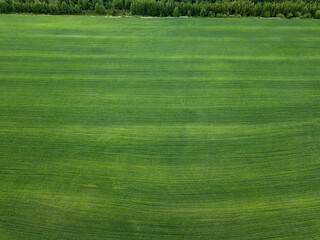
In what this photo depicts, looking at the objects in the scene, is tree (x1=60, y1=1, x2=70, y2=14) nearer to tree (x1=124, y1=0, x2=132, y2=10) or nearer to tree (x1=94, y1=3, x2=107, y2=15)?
tree (x1=94, y1=3, x2=107, y2=15)

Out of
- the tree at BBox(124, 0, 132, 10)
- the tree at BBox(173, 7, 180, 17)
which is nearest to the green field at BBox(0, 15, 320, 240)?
the tree at BBox(173, 7, 180, 17)

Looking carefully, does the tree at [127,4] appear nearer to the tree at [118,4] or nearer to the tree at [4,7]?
the tree at [118,4]

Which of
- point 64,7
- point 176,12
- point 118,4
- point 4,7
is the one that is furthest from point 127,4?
point 4,7

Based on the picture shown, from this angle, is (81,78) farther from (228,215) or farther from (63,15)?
(228,215)

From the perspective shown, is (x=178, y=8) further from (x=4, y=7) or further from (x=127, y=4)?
(x=4, y=7)

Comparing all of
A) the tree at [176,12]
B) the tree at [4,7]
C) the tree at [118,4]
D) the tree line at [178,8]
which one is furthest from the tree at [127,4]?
the tree at [4,7]

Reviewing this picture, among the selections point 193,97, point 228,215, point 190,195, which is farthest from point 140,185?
point 193,97

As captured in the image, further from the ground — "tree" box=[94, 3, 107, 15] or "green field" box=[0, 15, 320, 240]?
"tree" box=[94, 3, 107, 15]
